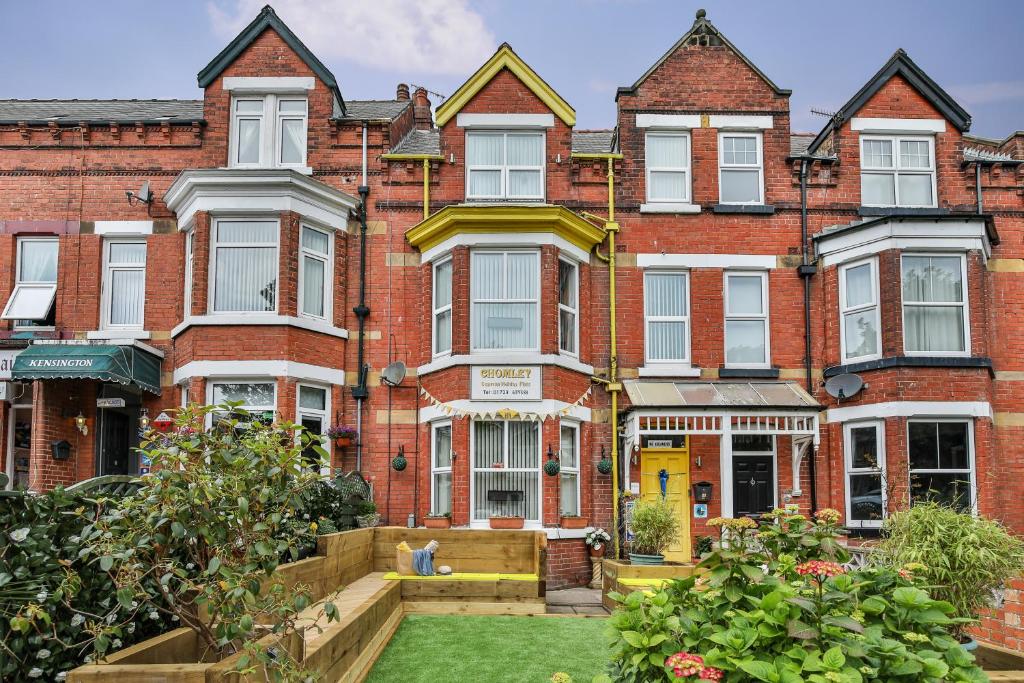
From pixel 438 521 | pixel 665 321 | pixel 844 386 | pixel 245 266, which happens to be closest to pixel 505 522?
pixel 438 521

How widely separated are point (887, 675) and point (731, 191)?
14332mm

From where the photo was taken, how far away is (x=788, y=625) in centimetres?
355

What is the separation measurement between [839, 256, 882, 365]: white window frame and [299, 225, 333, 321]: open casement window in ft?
31.4

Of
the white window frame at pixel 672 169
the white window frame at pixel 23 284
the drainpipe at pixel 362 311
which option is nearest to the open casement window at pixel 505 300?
the drainpipe at pixel 362 311

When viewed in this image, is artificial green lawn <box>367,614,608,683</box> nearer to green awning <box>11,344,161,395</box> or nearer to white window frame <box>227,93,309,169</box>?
green awning <box>11,344,161,395</box>

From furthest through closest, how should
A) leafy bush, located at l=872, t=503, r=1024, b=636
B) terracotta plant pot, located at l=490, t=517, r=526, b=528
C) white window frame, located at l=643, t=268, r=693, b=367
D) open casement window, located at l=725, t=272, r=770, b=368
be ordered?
open casement window, located at l=725, t=272, r=770, b=368, white window frame, located at l=643, t=268, r=693, b=367, terracotta plant pot, located at l=490, t=517, r=526, b=528, leafy bush, located at l=872, t=503, r=1024, b=636

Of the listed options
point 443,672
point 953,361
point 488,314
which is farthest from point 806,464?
point 443,672

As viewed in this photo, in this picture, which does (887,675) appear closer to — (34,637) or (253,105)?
(34,637)

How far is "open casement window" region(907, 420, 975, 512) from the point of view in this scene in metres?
15.1

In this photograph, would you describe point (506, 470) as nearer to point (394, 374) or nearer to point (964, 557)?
point (394, 374)

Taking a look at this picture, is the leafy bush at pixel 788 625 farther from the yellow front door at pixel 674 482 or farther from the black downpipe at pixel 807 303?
the black downpipe at pixel 807 303

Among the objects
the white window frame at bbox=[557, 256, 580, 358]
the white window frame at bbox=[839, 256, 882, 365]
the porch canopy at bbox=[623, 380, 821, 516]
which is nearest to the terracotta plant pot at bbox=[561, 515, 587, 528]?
the porch canopy at bbox=[623, 380, 821, 516]

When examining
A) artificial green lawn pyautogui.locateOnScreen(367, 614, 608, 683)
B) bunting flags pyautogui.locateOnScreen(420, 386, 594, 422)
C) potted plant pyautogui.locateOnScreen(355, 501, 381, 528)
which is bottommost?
artificial green lawn pyautogui.locateOnScreen(367, 614, 608, 683)

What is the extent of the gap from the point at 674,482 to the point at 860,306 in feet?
15.4
